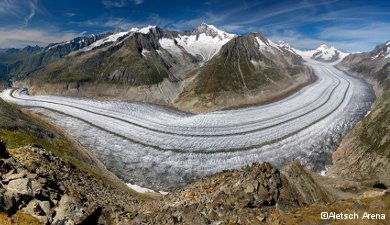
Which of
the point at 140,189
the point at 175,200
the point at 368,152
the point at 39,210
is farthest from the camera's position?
the point at 368,152

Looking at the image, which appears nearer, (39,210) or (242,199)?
(39,210)

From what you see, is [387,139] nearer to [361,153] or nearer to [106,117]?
[361,153]

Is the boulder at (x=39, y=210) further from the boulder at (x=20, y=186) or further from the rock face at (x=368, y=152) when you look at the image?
the rock face at (x=368, y=152)

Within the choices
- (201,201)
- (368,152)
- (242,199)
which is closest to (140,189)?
(201,201)

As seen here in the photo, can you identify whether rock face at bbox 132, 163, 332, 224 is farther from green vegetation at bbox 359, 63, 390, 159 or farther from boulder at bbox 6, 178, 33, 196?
green vegetation at bbox 359, 63, 390, 159

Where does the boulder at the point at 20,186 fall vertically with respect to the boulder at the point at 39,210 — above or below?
above

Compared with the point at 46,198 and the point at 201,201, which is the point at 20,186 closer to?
the point at 46,198

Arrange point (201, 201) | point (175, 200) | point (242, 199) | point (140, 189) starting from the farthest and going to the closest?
point (140, 189) → point (175, 200) → point (201, 201) → point (242, 199)

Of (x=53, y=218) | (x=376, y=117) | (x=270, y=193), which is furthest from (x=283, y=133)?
(x=53, y=218)

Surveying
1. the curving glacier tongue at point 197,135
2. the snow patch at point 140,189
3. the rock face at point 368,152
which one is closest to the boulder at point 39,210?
the snow patch at point 140,189
